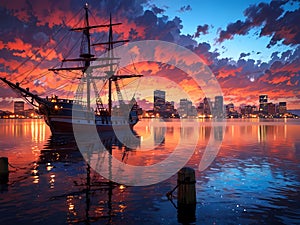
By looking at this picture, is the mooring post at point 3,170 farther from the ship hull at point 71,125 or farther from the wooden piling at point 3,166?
the ship hull at point 71,125

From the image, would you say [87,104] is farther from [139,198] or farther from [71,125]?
[139,198]

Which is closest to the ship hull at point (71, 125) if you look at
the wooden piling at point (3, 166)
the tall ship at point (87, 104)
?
the tall ship at point (87, 104)

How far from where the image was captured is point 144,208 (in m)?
10.8

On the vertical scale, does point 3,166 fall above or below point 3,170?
above

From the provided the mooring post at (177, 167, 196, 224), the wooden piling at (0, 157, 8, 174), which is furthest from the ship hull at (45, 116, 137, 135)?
the mooring post at (177, 167, 196, 224)

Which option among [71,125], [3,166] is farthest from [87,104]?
[3,166]

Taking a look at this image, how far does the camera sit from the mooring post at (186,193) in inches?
402

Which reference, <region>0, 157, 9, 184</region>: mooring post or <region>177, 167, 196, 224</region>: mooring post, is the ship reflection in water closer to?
<region>177, 167, 196, 224</region>: mooring post

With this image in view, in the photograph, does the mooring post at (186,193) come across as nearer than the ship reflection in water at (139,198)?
No

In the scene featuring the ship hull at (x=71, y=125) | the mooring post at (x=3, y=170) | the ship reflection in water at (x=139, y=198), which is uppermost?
the ship hull at (x=71, y=125)

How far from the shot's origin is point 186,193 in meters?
10.5

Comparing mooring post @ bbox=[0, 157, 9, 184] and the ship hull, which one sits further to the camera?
the ship hull

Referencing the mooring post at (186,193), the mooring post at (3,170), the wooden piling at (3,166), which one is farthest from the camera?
the wooden piling at (3,166)

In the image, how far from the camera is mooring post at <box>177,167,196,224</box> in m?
10.2
